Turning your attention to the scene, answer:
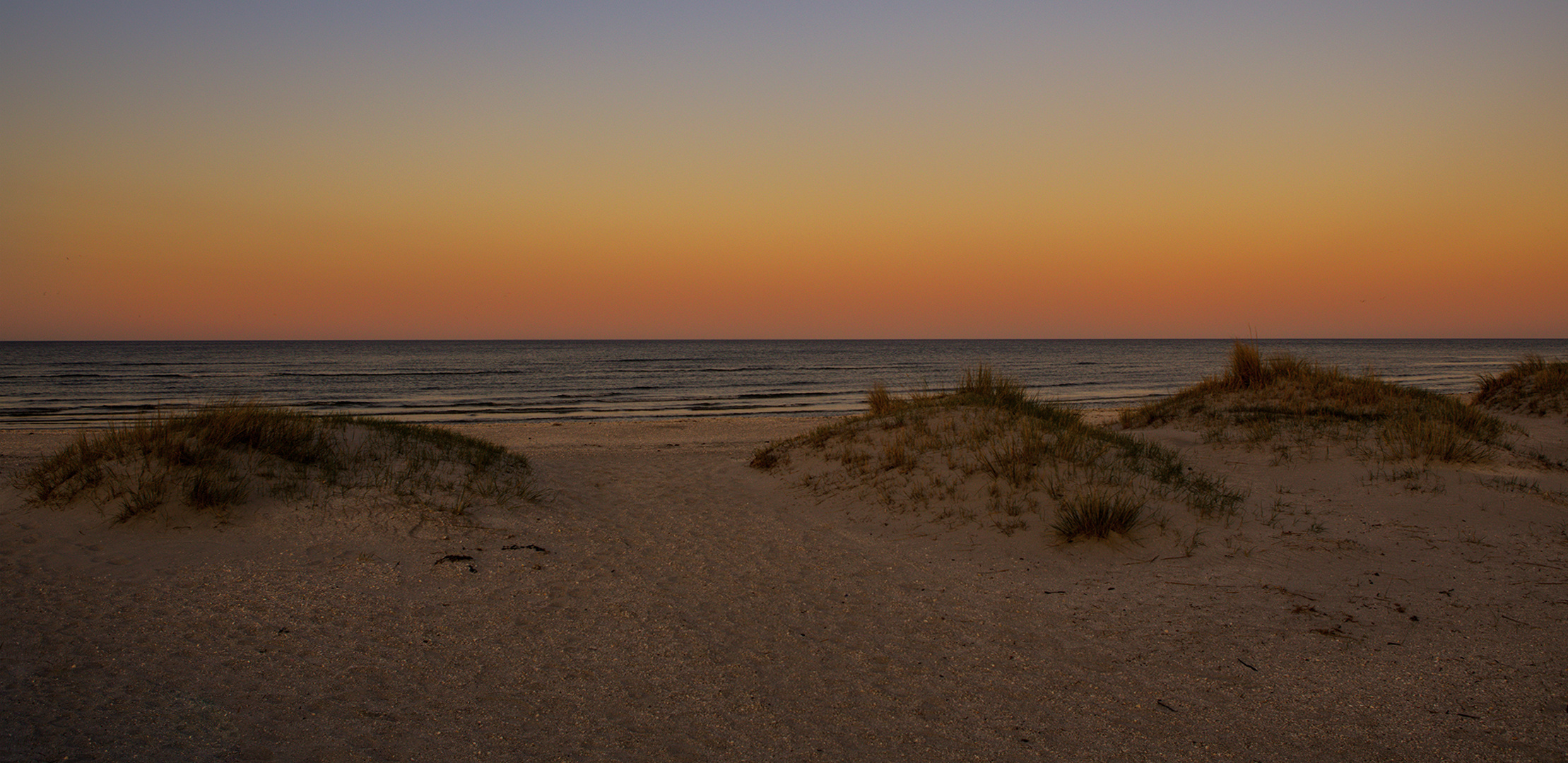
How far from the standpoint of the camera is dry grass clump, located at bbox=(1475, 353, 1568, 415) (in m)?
14.3

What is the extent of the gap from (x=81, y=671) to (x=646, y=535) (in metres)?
4.40

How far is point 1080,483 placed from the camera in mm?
8344

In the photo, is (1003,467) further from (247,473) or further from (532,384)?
(532,384)

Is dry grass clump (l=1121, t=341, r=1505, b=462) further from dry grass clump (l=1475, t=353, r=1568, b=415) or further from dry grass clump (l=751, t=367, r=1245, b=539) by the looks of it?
dry grass clump (l=1475, t=353, r=1568, b=415)

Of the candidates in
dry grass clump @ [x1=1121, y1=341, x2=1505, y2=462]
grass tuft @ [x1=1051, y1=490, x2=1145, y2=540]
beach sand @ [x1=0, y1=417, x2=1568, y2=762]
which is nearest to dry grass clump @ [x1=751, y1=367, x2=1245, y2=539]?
grass tuft @ [x1=1051, y1=490, x2=1145, y2=540]

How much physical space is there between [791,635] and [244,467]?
21.2 feet

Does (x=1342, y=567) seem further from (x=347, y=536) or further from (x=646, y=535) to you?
(x=347, y=536)

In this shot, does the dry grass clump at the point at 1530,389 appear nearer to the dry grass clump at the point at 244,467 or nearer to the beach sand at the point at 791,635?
the beach sand at the point at 791,635

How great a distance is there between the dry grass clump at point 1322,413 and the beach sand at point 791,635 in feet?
3.69

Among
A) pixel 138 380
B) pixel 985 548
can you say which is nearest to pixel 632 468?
pixel 985 548

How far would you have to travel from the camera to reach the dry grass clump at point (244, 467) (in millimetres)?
7605

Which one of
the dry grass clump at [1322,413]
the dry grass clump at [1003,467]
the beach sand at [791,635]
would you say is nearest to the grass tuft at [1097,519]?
the dry grass clump at [1003,467]

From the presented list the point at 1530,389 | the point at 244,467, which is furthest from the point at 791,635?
the point at 1530,389

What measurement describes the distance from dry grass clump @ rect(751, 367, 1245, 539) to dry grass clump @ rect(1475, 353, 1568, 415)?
9.23 m
